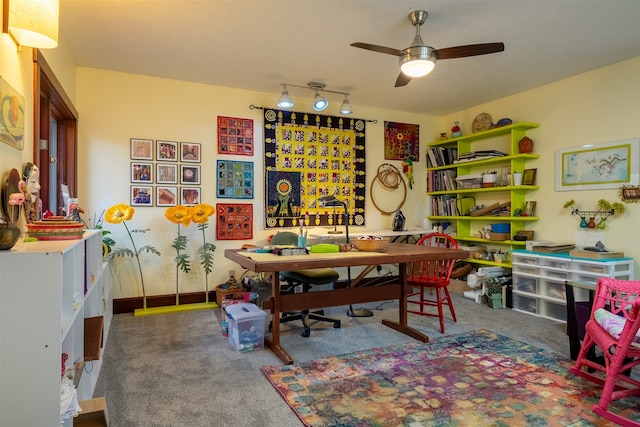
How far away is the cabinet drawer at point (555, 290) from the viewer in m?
3.58

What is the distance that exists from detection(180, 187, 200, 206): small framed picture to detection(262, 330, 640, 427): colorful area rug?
2.25m

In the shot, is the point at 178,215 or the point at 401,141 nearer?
the point at 178,215

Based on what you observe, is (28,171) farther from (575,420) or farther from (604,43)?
(604,43)

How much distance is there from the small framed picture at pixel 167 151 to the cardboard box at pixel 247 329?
6.48 ft

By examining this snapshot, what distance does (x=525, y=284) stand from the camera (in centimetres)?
393

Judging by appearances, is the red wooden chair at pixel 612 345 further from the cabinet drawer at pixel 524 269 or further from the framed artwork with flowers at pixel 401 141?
the framed artwork with flowers at pixel 401 141

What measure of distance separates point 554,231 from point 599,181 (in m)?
0.68

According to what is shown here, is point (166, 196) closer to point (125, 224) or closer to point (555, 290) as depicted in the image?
point (125, 224)

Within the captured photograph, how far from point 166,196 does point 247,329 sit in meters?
1.95

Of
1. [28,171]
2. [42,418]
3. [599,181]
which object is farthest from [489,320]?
[28,171]

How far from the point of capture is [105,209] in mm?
3799

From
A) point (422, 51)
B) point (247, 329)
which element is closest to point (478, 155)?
point (422, 51)

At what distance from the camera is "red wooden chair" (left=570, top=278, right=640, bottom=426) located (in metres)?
1.81

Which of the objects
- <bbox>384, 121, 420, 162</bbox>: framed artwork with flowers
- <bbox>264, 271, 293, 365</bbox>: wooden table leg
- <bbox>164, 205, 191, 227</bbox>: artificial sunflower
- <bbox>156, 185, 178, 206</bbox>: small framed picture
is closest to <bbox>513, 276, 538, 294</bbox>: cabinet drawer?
<bbox>384, 121, 420, 162</bbox>: framed artwork with flowers
